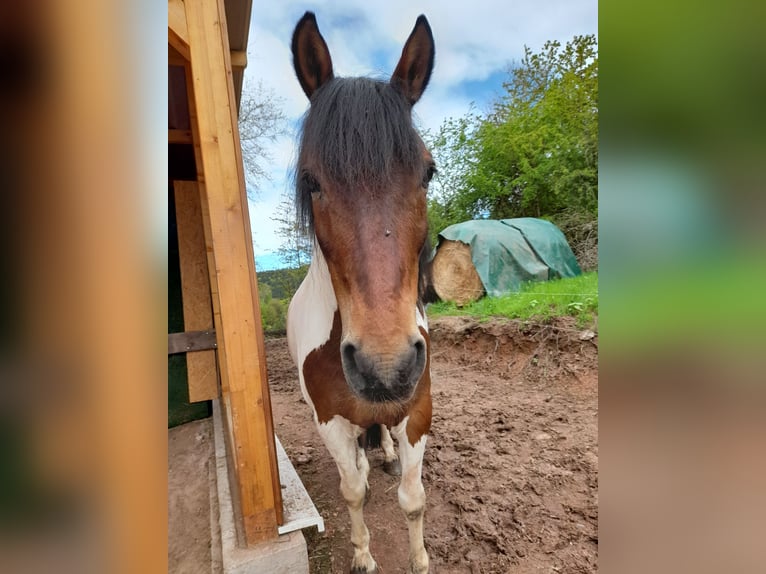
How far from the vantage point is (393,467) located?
303cm

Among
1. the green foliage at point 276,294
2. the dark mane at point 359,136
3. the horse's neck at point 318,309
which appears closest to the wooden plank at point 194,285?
the horse's neck at point 318,309

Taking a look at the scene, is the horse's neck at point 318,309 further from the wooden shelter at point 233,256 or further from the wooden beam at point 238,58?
the wooden beam at point 238,58

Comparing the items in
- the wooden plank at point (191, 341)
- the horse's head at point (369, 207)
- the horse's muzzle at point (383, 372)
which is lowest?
the wooden plank at point (191, 341)

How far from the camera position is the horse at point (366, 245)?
1217 millimetres

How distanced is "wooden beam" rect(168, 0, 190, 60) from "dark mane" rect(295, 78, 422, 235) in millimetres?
635

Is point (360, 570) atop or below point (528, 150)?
below

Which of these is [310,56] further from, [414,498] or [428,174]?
[414,498]

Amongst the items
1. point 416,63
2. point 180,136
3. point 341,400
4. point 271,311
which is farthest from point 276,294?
point 416,63

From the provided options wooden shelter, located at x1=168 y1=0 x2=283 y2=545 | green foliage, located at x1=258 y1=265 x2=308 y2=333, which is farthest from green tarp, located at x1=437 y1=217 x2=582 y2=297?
wooden shelter, located at x1=168 y1=0 x2=283 y2=545

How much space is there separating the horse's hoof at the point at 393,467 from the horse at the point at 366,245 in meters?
1.03

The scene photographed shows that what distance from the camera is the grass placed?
4750mm

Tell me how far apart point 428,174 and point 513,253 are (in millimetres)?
5974

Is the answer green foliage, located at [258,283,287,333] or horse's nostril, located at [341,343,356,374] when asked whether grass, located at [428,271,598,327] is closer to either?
horse's nostril, located at [341,343,356,374]

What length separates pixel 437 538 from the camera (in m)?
2.22
